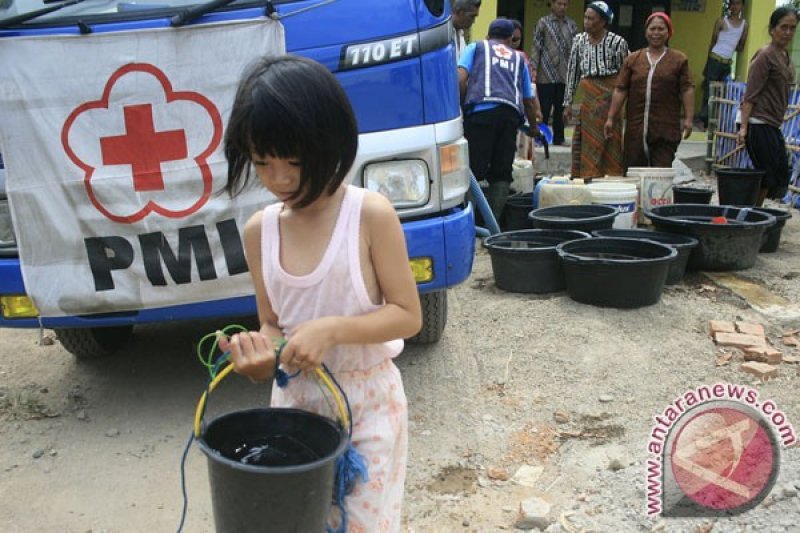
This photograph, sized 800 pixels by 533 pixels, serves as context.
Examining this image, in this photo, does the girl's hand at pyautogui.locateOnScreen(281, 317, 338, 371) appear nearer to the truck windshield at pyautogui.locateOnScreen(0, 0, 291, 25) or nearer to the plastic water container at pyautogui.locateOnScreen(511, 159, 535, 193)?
the truck windshield at pyautogui.locateOnScreen(0, 0, 291, 25)

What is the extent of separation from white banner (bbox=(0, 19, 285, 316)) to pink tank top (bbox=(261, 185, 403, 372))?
148 centimetres

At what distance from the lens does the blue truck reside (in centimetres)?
296

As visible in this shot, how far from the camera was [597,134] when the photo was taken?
7.50 m

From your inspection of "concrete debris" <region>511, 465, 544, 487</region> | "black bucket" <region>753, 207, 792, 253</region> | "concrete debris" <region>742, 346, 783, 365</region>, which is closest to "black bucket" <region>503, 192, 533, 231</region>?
"black bucket" <region>753, 207, 792, 253</region>

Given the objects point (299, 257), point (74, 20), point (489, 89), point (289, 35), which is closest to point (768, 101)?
point (489, 89)

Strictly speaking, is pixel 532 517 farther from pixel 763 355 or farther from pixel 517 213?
pixel 517 213

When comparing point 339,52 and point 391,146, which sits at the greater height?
point 339,52

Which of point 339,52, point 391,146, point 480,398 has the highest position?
point 339,52

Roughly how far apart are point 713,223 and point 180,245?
3.84 m

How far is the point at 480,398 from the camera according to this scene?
355 cm

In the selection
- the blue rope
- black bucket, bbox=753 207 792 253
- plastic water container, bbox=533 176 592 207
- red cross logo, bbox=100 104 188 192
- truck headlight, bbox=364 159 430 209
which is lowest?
black bucket, bbox=753 207 792 253

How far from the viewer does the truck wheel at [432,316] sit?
3.87 metres

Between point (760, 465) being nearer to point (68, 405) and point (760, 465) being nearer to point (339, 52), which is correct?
point (339, 52)

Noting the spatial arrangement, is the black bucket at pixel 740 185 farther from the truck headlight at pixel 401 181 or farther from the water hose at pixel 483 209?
the truck headlight at pixel 401 181
